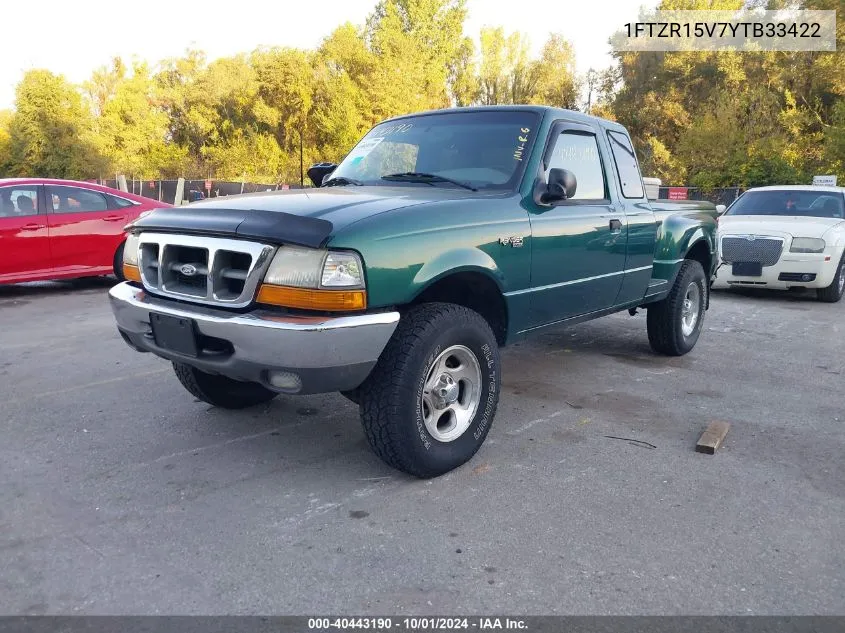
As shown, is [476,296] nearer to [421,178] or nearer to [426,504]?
[421,178]

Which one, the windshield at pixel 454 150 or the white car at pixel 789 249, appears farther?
the white car at pixel 789 249

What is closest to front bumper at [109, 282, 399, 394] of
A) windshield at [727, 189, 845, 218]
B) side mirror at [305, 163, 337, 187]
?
side mirror at [305, 163, 337, 187]

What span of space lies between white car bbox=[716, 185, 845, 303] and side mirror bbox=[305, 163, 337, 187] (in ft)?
19.1

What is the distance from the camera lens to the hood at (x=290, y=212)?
284 centimetres

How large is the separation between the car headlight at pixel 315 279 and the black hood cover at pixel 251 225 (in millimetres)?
58

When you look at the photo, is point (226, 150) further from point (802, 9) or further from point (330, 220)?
point (330, 220)

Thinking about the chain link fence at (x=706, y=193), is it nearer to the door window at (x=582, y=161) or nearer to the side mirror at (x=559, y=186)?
the door window at (x=582, y=161)

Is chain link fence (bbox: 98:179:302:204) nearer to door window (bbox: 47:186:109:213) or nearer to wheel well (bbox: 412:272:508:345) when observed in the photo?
door window (bbox: 47:186:109:213)

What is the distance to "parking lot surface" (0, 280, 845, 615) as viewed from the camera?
236cm

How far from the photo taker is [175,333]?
10.1 feet

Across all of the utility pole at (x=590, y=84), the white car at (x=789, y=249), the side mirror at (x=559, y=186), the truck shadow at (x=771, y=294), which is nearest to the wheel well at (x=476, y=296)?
the side mirror at (x=559, y=186)

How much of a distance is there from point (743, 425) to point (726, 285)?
22.2 ft
